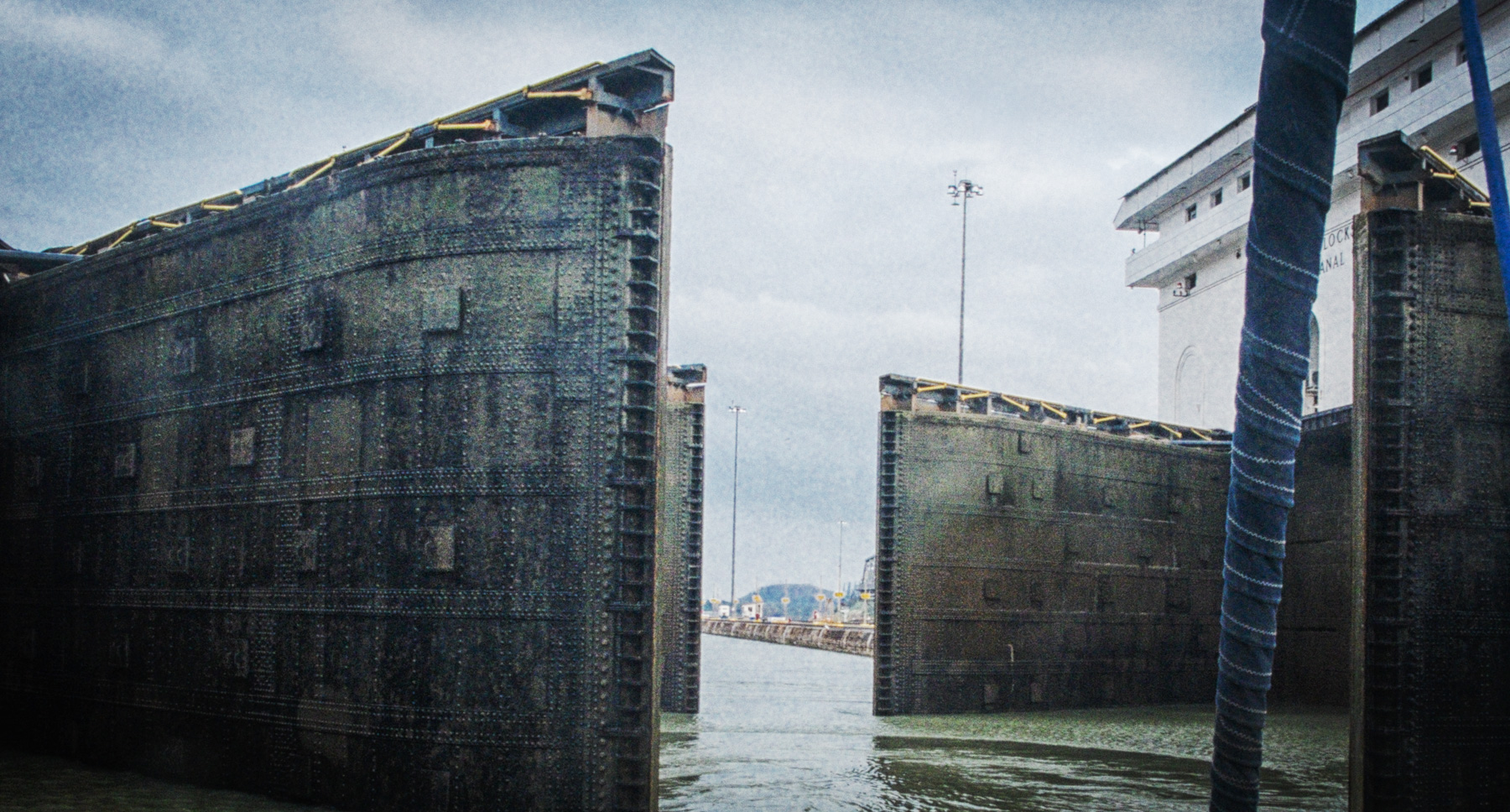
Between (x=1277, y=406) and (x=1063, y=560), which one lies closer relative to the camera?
(x=1277, y=406)

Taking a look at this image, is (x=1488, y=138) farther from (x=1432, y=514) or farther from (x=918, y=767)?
(x=918, y=767)

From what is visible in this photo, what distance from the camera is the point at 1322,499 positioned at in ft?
105

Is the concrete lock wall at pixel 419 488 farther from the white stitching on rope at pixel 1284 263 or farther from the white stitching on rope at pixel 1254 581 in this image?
the white stitching on rope at pixel 1284 263

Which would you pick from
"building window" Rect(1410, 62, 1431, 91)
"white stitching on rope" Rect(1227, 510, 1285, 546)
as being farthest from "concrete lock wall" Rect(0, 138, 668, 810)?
"building window" Rect(1410, 62, 1431, 91)

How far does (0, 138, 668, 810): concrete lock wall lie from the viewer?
506 inches

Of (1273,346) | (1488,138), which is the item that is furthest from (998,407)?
(1273,346)

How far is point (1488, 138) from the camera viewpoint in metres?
9.73

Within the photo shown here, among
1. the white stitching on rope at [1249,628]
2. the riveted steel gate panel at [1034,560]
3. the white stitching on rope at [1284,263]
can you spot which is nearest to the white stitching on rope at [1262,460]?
the white stitching on rope at [1249,628]

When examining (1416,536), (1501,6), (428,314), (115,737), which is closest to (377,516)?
(428,314)

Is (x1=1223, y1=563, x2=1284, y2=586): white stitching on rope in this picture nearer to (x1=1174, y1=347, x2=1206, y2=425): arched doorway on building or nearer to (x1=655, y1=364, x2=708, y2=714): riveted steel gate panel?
(x1=655, y1=364, x2=708, y2=714): riveted steel gate panel

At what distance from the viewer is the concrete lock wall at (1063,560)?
26.4 metres

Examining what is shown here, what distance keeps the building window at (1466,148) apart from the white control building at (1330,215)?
7cm

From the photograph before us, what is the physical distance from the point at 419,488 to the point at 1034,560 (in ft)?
57.8

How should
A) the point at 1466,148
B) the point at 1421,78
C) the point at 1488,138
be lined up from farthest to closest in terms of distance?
1. the point at 1421,78
2. the point at 1466,148
3. the point at 1488,138
